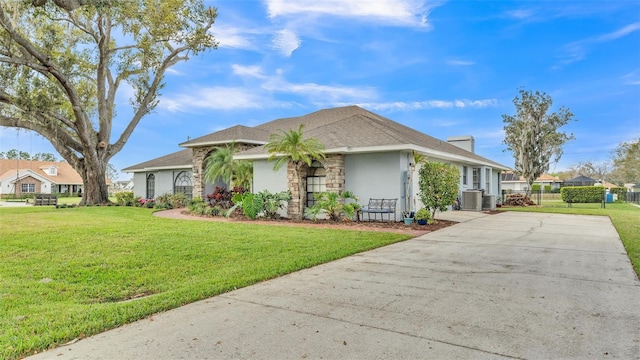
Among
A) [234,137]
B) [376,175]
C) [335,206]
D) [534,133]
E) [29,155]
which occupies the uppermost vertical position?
[29,155]

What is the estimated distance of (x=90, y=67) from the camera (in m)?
23.1

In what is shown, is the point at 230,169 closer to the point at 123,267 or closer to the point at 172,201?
the point at 172,201

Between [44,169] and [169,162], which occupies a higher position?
[44,169]

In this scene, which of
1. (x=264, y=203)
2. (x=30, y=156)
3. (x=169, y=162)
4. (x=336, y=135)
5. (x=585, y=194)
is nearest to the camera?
(x=264, y=203)

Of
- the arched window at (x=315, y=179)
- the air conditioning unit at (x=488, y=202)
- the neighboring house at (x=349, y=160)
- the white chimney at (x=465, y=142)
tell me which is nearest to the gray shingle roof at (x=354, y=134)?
the neighboring house at (x=349, y=160)

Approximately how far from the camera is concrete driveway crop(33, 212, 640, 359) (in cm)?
309

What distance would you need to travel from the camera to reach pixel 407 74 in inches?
Result: 794

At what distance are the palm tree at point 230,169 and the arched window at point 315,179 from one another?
2.87 meters

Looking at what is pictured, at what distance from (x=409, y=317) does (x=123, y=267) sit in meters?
4.85

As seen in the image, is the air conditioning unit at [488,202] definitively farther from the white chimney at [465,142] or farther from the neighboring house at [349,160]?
the white chimney at [465,142]

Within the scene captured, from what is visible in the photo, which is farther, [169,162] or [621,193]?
[621,193]

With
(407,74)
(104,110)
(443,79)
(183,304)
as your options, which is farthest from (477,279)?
(104,110)

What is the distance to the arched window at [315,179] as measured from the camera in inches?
558

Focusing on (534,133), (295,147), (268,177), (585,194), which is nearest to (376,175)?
(295,147)
